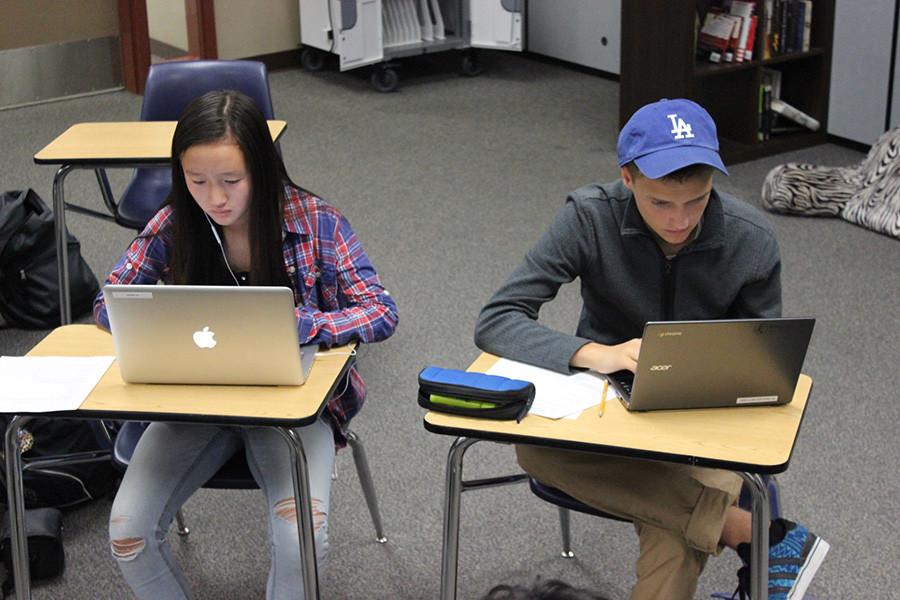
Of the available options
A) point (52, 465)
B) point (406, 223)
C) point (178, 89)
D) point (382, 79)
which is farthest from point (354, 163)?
point (52, 465)

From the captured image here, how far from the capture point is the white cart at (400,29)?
6027mm

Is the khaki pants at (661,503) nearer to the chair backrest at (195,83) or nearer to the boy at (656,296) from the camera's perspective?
the boy at (656,296)

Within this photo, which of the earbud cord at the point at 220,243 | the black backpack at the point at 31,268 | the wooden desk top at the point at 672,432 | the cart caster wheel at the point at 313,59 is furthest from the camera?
the cart caster wheel at the point at 313,59

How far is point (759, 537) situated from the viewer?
1.76 metres

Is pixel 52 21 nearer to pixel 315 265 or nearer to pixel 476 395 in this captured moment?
pixel 315 265

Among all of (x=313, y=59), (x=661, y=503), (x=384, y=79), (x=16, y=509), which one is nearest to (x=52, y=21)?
(x=313, y=59)

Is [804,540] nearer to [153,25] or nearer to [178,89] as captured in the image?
[178,89]

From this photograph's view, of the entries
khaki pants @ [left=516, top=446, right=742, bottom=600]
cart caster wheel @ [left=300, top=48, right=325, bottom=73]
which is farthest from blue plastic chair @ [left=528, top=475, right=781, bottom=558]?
cart caster wheel @ [left=300, top=48, right=325, bottom=73]

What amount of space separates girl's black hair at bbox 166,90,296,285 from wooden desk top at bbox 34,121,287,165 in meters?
0.98

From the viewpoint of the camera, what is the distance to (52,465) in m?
2.64

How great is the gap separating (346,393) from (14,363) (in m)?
0.57

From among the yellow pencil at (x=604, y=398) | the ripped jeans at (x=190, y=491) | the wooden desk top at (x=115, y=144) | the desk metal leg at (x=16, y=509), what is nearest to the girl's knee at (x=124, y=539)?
the ripped jeans at (x=190, y=491)

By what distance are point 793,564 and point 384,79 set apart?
15.1ft

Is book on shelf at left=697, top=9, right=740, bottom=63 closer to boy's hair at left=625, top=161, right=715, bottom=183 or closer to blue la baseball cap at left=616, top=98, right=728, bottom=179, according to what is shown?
blue la baseball cap at left=616, top=98, right=728, bottom=179
